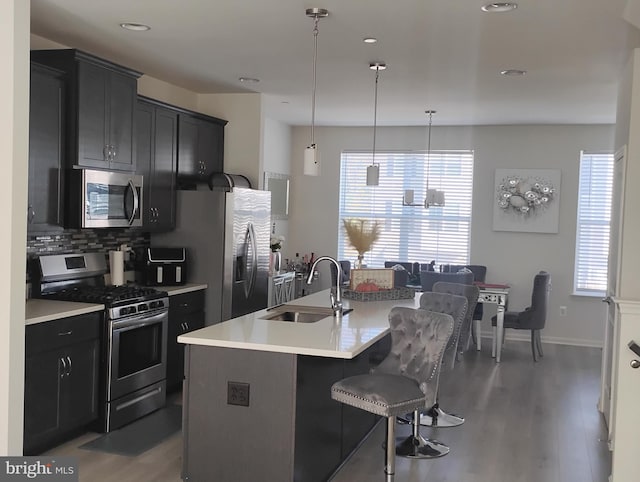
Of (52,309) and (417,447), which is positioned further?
(417,447)

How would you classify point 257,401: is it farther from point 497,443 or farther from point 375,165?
point 375,165

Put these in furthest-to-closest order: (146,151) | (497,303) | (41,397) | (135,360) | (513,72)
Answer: (497,303), (146,151), (513,72), (135,360), (41,397)

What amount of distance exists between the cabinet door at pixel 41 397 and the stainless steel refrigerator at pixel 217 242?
1.92m

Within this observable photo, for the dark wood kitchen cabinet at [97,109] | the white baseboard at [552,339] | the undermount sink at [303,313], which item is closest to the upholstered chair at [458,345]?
the undermount sink at [303,313]

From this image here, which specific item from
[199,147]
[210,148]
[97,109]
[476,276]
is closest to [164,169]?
[199,147]

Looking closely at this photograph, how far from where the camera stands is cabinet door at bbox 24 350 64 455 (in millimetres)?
4015

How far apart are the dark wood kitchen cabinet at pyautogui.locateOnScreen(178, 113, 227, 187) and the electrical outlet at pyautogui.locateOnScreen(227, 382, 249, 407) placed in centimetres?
311

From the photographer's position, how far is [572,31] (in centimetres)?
432

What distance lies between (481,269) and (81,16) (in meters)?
5.88

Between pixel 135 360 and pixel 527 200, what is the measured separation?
18.3 ft

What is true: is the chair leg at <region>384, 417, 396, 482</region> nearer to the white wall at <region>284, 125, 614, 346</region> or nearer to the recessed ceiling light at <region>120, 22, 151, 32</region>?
the recessed ceiling light at <region>120, 22, 151, 32</region>

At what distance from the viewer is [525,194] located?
8.69m

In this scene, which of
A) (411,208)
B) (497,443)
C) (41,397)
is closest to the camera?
(41,397)

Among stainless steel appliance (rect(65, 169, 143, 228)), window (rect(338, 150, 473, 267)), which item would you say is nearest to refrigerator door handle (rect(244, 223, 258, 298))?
stainless steel appliance (rect(65, 169, 143, 228))
